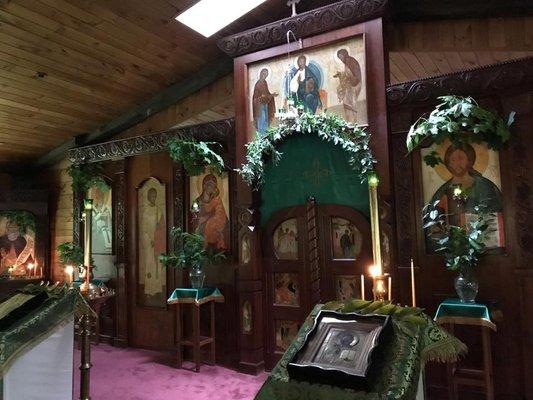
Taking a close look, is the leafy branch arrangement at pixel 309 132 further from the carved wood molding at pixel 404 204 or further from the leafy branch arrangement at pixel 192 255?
the leafy branch arrangement at pixel 192 255

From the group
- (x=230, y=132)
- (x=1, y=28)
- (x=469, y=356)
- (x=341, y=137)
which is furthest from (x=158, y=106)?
(x=469, y=356)

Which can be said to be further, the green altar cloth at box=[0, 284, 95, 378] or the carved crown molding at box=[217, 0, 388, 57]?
the carved crown molding at box=[217, 0, 388, 57]

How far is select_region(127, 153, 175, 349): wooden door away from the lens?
560 cm

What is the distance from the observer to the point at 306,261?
14.5ft

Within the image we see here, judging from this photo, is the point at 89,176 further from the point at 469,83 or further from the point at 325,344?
the point at 325,344

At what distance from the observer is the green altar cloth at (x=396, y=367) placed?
1.74m

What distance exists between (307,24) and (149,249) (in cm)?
349

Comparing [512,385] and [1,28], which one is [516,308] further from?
[1,28]

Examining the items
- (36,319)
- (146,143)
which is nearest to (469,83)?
(36,319)

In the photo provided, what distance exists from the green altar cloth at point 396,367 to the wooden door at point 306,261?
2.10 meters

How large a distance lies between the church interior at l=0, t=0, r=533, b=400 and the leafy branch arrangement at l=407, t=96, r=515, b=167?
0.02 m

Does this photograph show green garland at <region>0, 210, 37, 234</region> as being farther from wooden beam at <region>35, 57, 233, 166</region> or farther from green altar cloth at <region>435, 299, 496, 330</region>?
green altar cloth at <region>435, 299, 496, 330</region>

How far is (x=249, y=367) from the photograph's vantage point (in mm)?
4492

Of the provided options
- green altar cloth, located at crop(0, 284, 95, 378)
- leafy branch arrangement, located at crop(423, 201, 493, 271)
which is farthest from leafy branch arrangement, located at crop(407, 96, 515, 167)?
green altar cloth, located at crop(0, 284, 95, 378)
